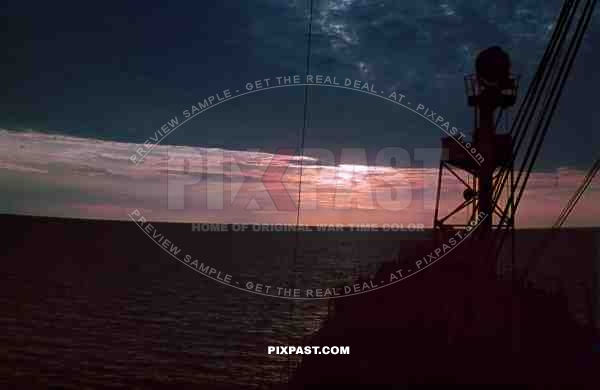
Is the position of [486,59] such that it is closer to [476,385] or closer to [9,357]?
[476,385]

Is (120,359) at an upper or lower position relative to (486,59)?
lower

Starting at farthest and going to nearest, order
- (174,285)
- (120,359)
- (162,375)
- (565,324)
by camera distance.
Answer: (174,285)
(120,359)
(162,375)
(565,324)

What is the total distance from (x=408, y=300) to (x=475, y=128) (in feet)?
29.3

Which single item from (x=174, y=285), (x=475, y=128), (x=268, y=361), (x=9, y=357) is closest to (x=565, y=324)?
(x=475, y=128)

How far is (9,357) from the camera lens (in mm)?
25438

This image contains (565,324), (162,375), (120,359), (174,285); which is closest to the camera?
(565,324)

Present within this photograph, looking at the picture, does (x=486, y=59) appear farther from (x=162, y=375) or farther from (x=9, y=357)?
(x=9, y=357)

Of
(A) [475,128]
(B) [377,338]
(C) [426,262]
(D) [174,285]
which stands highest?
(A) [475,128]

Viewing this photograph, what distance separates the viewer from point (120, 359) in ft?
87.3

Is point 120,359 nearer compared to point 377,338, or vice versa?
point 377,338

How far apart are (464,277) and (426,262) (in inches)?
333

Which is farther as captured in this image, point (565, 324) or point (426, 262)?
point (426, 262)

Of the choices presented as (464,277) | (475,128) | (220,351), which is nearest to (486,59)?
(475,128)

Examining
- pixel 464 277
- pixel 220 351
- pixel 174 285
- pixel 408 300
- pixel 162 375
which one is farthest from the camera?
pixel 174 285
